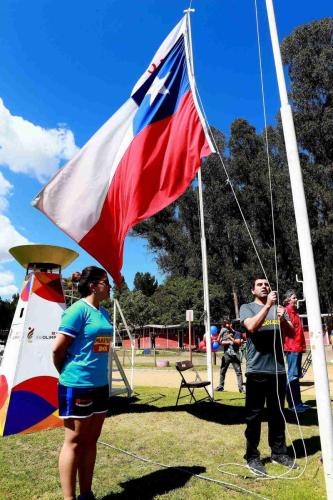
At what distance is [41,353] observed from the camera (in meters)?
6.62

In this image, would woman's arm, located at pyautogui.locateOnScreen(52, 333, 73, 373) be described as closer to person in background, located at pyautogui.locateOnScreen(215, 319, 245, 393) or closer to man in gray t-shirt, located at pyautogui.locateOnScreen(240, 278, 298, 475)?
man in gray t-shirt, located at pyautogui.locateOnScreen(240, 278, 298, 475)

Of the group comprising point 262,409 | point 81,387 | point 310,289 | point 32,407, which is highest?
point 310,289

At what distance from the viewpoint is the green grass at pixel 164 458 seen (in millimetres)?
3750

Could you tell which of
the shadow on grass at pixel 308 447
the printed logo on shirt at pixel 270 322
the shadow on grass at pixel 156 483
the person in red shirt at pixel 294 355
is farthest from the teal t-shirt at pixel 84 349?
the person in red shirt at pixel 294 355

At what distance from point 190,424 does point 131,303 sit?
44.3m

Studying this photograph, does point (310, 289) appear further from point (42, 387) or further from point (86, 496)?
point (42, 387)

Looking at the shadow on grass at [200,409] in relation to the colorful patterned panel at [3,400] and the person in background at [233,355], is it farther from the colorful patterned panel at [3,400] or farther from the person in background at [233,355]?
the colorful patterned panel at [3,400]

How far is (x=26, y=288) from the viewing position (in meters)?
6.98

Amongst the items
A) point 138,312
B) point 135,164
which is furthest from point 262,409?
point 138,312

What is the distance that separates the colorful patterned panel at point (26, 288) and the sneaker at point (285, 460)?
449 centimetres

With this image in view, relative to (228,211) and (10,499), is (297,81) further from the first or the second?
(10,499)

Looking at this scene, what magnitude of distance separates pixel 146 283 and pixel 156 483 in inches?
2848

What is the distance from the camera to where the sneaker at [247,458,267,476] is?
160 inches

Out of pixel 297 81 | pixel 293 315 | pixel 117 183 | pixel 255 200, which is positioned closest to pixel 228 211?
pixel 255 200
